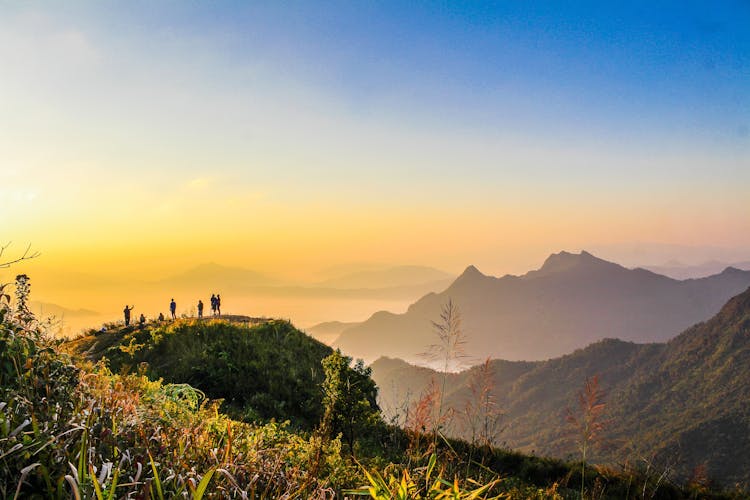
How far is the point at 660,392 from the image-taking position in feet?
532

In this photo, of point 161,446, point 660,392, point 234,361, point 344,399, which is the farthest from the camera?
point 660,392

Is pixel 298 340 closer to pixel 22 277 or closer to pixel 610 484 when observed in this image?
pixel 610 484

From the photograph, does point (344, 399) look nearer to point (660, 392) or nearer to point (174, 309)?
point (174, 309)

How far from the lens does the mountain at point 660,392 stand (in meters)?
113

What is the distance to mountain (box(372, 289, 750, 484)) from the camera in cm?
11312

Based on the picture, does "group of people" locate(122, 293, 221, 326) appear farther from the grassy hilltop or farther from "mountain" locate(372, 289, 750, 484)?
"mountain" locate(372, 289, 750, 484)

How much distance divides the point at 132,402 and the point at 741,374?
19918 centimetres

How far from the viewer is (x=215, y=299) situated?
2652cm

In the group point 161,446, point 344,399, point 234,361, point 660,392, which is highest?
point 161,446

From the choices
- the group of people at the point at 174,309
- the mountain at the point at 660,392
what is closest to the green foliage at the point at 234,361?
the group of people at the point at 174,309

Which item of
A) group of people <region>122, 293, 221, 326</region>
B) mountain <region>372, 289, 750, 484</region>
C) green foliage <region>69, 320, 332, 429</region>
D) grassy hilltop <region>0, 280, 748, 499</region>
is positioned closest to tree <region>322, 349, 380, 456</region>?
grassy hilltop <region>0, 280, 748, 499</region>

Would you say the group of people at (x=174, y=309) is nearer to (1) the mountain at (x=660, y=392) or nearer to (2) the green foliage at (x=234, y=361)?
(2) the green foliage at (x=234, y=361)

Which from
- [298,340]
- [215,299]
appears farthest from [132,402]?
[215,299]

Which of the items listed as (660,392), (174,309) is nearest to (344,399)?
(174,309)
